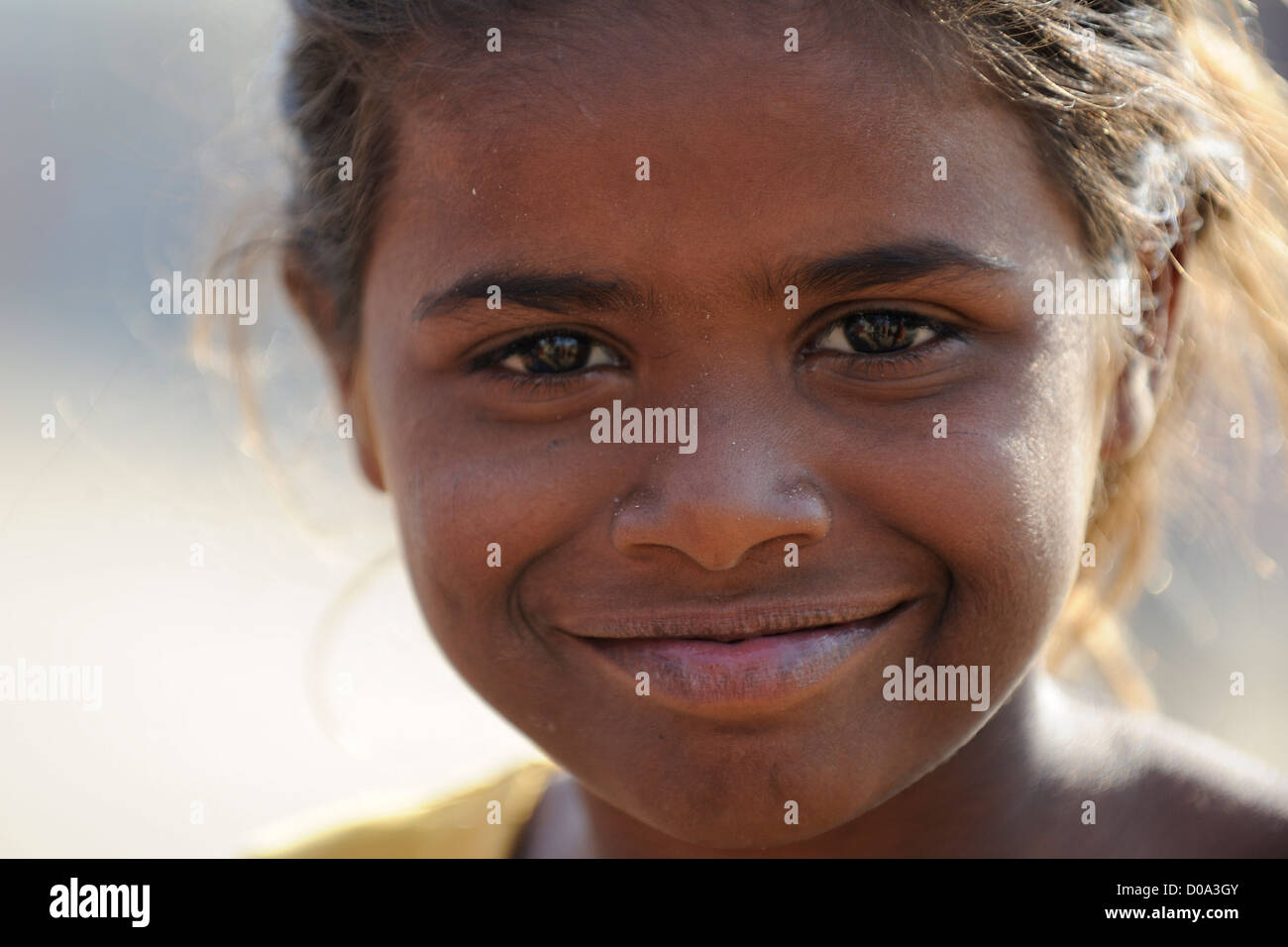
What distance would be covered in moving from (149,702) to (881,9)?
278 centimetres

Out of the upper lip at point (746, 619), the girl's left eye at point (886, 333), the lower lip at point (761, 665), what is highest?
the girl's left eye at point (886, 333)

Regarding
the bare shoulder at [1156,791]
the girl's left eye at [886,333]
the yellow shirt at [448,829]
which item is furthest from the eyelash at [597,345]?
the yellow shirt at [448,829]

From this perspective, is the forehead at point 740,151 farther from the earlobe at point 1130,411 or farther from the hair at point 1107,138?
the earlobe at point 1130,411

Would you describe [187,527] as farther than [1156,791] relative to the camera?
Yes

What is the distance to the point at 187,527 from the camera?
2521 millimetres

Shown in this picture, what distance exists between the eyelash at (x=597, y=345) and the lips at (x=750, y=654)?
0.83 feet

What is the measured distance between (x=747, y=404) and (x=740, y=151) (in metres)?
0.24

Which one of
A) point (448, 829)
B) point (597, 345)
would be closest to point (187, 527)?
point (448, 829)

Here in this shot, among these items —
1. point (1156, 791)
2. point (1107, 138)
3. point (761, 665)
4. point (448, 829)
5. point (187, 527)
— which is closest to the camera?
point (761, 665)

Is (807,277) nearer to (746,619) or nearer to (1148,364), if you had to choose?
(746,619)

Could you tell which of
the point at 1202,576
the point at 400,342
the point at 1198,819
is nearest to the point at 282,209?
the point at 400,342

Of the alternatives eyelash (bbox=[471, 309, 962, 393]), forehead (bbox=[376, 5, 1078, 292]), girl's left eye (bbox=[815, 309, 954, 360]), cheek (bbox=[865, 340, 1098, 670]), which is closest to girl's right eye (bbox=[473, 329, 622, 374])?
eyelash (bbox=[471, 309, 962, 393])

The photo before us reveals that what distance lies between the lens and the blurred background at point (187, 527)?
6.44 ft

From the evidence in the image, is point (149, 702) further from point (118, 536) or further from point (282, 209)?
point (282, 209)
